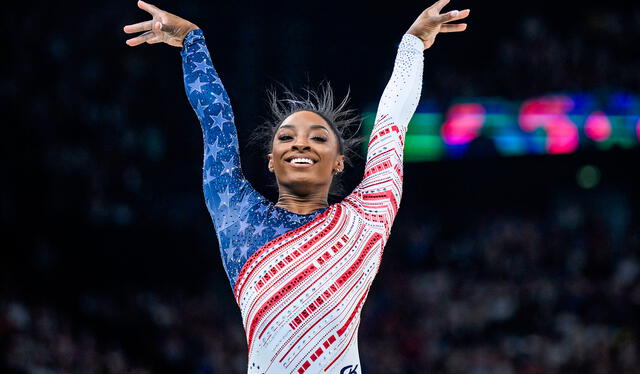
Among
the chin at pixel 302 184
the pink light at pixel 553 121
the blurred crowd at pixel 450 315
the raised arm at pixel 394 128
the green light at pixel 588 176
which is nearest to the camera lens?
the chin at pixel 302 184

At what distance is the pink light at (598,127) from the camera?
9961 millimetres

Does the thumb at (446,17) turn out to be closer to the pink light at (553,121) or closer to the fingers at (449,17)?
the fingers at (449,17)

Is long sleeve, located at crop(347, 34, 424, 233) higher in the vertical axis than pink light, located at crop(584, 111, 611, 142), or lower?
higher

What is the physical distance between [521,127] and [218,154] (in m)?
7.44

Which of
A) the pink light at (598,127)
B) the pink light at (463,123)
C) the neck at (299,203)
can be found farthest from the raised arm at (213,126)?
the pink light at (598,127)

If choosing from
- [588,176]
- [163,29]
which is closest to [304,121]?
[163,29]

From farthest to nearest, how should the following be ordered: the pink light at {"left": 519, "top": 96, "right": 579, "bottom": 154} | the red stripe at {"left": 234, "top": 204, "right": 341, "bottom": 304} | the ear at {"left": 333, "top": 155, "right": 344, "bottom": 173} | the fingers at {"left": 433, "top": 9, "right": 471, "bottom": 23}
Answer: the pink light at {"left": 519, "top": 96, "right": 579, "bottom": 154}
the fingers at {"left": 433, "top": 9, "right": 471, "bottom": 23}
the ear at {"left": 333, "top": 155, "right": 344, "bottom": 173}
the red stripe at {"left": 234, "top": 204, "right": 341, "bottom": 304}

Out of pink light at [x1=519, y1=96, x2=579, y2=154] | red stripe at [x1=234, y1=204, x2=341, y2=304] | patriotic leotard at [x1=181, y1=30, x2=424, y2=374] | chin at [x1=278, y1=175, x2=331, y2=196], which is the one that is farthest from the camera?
pink light at [x1=519, y1=96, x2=579, y2=154]

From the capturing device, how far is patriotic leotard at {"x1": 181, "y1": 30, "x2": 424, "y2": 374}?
3018 millimetres

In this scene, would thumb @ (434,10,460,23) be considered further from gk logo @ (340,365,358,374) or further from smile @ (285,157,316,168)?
gk logo @ (340,365,358,374)

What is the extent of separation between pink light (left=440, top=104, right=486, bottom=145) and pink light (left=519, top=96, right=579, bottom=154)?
49 centimetres

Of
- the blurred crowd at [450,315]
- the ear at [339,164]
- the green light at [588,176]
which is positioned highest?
the ear at [339,164]

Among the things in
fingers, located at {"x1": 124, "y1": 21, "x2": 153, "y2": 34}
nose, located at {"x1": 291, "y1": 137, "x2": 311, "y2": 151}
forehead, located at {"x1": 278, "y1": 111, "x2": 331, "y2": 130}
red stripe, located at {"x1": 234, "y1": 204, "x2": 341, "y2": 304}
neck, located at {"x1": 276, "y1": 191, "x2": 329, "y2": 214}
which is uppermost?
fingers, located at {"x1": 124, "y1": 21, "x2": 153, "y2": 34}

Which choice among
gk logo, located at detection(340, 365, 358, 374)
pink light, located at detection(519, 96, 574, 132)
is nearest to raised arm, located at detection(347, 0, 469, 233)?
gk logo, located at detection(340, 365, 358, 374)
